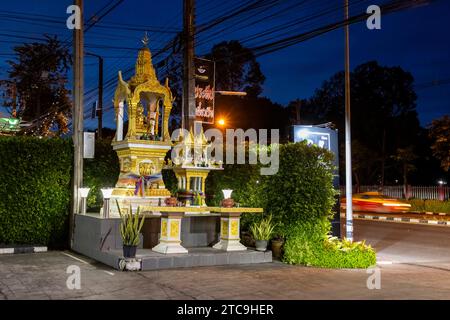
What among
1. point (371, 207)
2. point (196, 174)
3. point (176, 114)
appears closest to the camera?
point (196, 174)

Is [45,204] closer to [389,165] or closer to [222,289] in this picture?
[222,289]

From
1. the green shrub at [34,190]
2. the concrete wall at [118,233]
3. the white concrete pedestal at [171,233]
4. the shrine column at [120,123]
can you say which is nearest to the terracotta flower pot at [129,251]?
the white concrete pedestal at [171,233]

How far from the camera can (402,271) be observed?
10758mm

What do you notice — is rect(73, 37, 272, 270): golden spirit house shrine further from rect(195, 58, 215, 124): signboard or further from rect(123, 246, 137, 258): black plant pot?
rect(195, 58, 215, 124): signboard

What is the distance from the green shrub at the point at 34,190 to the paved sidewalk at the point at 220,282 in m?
1.73

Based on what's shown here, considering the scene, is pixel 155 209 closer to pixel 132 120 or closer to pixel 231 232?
pixel 231 232

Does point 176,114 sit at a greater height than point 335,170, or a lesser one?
greater

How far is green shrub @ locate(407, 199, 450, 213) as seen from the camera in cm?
2952

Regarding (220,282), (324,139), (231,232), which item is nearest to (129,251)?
(220,282)

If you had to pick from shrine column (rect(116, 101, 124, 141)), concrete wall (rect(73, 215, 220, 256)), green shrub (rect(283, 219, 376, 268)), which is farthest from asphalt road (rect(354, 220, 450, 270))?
shrine column (rect(116, 101, 124, 141))

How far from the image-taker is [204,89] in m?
16.0
